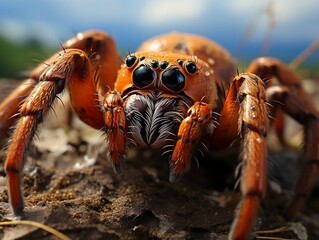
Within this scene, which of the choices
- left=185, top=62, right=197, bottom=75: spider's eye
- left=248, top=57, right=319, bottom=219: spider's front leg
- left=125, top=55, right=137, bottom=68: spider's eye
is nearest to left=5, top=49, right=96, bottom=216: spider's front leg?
left=125, top=55, right=137, bottom=68: spider's eye

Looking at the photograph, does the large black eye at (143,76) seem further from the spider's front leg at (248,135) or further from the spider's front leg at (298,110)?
the spider's front leg at (298,110)

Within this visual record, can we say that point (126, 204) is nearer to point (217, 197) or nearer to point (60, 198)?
point (60, 198)

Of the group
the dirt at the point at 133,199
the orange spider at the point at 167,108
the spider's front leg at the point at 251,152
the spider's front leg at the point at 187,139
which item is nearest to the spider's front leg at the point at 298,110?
the orange spider at the point at 167,108

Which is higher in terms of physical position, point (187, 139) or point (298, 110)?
point (298, 110)

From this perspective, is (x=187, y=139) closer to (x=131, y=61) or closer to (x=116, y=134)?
(x=116, y=134)

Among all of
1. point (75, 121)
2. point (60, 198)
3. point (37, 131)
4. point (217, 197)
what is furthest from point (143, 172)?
point (75, 121)

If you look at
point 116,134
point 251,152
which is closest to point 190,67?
point 116,134

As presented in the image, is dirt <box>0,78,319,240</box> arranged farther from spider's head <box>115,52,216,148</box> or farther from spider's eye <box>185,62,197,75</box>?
spider's eye <box>185,62,197,75</box>
